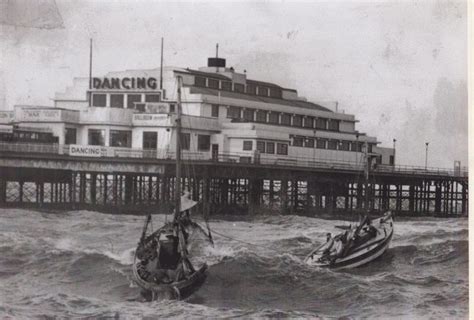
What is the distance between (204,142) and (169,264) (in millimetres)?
5841

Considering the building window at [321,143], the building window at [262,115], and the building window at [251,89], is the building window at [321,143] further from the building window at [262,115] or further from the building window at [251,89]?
the building window at [251,89]

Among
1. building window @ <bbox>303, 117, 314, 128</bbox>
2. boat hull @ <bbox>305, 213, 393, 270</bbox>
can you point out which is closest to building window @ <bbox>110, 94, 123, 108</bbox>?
building window @ <bbox>303, 117, 314, 128</bbox>

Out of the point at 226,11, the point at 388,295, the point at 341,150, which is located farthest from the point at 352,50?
the point at 341,150

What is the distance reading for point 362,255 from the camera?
58.0 ft

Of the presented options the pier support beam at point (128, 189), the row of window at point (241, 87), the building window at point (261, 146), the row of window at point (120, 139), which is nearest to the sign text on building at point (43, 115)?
the row of window at point (120, 139)

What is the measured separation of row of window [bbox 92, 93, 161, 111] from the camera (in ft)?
72.4

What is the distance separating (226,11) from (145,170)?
18.9 feet

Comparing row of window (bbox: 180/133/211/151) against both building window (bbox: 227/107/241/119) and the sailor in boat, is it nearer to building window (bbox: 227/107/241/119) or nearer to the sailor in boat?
building window (bbox: 227/107/241/119)

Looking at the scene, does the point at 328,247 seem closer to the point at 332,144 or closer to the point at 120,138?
the point at 120,138

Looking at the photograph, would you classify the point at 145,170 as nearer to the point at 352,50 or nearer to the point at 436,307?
the point at 352,50

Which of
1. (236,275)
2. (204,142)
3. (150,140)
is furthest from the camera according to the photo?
→ (204,142)

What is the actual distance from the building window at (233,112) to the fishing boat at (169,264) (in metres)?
7.70

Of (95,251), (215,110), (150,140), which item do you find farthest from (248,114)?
(95,251)

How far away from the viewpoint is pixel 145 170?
→ 19.3 m
